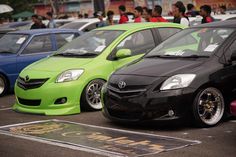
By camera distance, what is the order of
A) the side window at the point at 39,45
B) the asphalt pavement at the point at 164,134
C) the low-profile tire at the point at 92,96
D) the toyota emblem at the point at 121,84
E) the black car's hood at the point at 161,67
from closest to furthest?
1. the asphalt pavement at the point at 164,134
2. the black car's hood at the point at 161,67
3. the toyota emblem at the point at 121,84
4. the low-profile tire at the point at 92,96
5. the side window at the point at 39,45

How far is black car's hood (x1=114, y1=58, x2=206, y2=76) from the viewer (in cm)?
809

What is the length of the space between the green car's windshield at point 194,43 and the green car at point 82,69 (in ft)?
3.39

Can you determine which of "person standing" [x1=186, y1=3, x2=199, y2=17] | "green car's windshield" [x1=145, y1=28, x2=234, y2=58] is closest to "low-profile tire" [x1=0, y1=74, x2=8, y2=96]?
"green car's windshield" [x1=145, y1=28, x2=234, y2=58]

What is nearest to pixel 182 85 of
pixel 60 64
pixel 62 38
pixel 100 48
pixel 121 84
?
pixel 121 84

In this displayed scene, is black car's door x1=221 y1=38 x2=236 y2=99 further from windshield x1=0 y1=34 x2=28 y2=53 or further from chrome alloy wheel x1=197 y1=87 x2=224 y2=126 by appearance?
windshield x1=0 y1=34 x2=28 y2=53

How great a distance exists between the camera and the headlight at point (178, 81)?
7852mm

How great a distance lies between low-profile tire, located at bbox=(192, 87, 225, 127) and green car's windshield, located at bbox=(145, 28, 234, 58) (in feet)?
2.10

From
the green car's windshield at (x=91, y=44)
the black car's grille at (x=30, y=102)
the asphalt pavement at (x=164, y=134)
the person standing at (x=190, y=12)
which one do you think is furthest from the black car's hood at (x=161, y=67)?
the person standing at (x=190, y=12)

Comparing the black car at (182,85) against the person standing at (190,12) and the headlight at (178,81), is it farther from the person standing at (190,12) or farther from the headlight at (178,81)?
the person standing at (190,12)

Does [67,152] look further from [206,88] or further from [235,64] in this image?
[235,64]

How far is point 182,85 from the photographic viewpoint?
7.84m

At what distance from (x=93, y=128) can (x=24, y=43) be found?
5081 mm

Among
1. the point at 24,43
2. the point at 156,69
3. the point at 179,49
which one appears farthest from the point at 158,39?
the point at 24,43

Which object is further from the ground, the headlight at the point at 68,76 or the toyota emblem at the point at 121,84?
the toyota emblem at the point at 121,84
